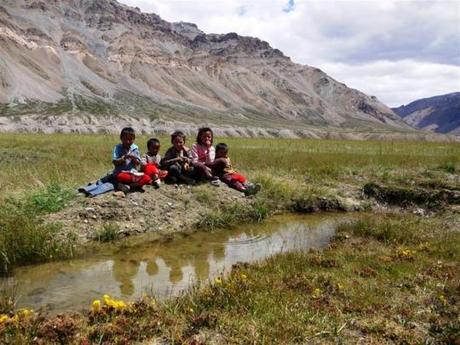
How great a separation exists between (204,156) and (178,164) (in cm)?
118

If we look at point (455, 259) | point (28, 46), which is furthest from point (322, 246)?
point (28, 46)

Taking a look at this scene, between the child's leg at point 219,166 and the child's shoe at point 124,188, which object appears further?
the child's leg at point 219,166

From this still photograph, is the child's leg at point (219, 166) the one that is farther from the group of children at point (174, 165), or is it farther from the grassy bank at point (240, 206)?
the grassy bank at point (240, 206)

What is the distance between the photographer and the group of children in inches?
446

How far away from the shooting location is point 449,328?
16.7ft

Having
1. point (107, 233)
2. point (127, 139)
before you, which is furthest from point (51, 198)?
point (127, 139)

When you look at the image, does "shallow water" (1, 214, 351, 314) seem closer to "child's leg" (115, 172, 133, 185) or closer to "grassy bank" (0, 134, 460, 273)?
"grassy bank" (0, 134, 460, 273)

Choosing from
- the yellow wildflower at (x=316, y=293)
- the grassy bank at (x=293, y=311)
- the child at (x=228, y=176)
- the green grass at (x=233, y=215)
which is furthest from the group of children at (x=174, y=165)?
the yellow wildflower at (x=316, y=293)

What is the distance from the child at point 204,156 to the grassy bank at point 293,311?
5781 millimetres

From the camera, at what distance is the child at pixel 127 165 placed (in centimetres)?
1113

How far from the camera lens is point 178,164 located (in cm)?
1261

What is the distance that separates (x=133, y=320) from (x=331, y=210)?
361 inches

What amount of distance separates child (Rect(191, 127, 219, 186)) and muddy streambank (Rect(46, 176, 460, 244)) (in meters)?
0.51

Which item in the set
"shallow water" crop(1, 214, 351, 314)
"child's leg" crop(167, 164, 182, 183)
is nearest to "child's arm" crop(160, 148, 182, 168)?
"child's leg" crop(167, 164, 182, 183)
